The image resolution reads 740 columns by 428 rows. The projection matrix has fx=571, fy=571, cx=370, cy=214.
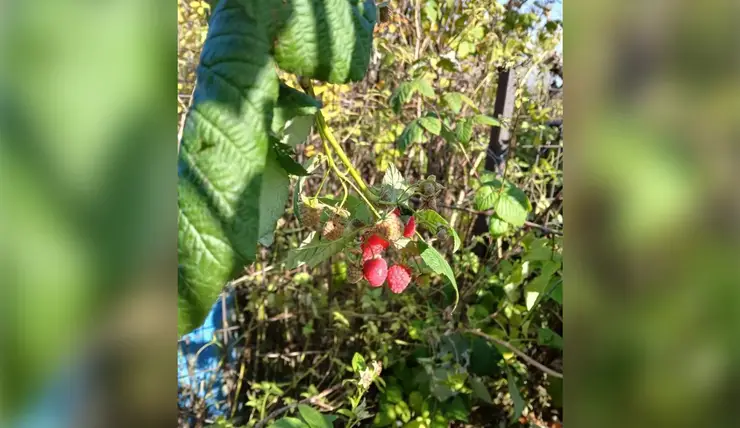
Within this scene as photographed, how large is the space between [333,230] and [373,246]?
0.18ft

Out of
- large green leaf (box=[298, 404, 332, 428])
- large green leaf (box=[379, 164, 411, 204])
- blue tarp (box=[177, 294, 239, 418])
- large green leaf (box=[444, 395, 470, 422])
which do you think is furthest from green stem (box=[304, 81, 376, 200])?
blue tarp (box=[177, 294, 239, 418])

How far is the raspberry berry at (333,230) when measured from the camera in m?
0.70

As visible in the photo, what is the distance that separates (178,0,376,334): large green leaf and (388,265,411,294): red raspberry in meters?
0.29

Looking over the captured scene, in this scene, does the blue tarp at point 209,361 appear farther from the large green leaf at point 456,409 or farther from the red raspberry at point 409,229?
the red raspberry at point 409,229

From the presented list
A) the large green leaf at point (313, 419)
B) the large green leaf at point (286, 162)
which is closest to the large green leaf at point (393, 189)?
the large green leaf at point (286, 162)

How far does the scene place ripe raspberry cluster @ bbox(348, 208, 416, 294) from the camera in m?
0.65

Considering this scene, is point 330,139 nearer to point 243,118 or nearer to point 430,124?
point 243,118

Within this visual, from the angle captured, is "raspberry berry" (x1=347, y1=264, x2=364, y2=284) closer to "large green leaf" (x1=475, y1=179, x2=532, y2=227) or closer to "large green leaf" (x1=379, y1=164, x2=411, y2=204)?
"large green leaf" (x1=379, y1=164, x2=411, y2=204)
